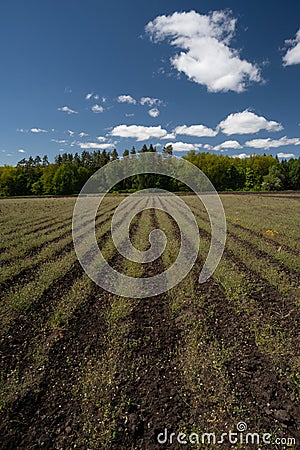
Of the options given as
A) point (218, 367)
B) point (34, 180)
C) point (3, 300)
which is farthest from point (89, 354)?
point (34, 180)

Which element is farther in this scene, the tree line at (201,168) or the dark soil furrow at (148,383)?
the tree line at (201,168)

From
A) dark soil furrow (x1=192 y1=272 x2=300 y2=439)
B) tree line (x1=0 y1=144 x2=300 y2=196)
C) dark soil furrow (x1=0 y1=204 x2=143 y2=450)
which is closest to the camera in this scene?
dark soil furrow (x1=0 y1=204 x2=143 y2=450)

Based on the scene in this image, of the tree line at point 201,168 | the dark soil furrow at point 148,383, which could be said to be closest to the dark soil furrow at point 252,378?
the dark soil furrow at point 148,383

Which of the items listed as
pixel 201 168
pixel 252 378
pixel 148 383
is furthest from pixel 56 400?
pixel 201 168

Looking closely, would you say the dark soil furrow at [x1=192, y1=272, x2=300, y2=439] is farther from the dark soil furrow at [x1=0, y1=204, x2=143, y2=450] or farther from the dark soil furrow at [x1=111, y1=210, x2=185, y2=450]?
the dark soil furrow at [x1=0, y1=204, x2=143, y2=450]

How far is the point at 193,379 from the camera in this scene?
3.68 metres

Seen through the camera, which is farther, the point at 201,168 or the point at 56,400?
the point at 201,168

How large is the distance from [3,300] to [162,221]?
421 inches

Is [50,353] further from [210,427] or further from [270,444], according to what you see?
[270,444]

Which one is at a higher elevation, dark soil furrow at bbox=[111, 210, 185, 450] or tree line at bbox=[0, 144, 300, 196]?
tree line at bbox=[0, 144, 300, 196]

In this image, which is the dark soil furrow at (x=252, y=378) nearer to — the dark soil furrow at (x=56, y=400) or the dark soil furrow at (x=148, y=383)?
the dark soil furrow at (x=148, y=383)

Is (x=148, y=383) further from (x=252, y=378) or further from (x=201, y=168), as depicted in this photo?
(x=201, y=168)

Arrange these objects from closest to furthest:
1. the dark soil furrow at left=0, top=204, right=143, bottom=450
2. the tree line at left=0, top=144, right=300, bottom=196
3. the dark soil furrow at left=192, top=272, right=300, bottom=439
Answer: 1. the dark soil furrow at left=0, top=204, right=143, bottom=450
2. the dark soil furrow at left=192, top=272, right=300, bottom=439
3. the tree line at left=0, top=144, right=300, bottom=196

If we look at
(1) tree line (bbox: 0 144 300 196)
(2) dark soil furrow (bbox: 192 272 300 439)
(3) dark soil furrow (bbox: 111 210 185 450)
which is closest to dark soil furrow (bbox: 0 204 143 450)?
(3) dark soil furrow (bbox: 111 210 185 450)
